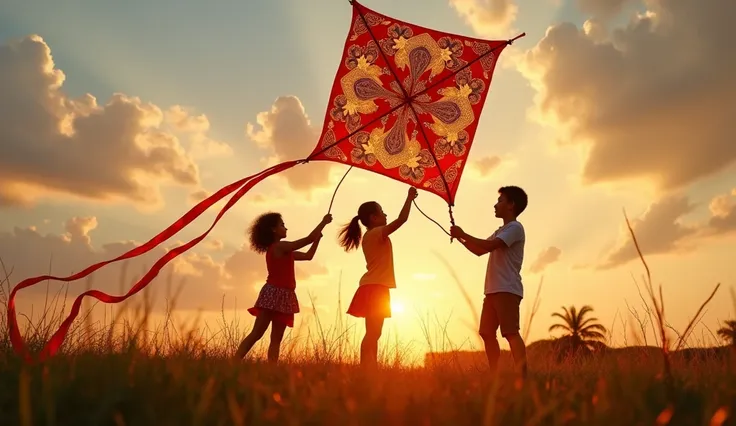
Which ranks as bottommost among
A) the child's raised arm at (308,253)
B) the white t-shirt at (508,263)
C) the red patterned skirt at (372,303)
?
the red patterned skirt at (372,303)

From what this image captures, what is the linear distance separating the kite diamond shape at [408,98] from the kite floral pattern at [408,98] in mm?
12

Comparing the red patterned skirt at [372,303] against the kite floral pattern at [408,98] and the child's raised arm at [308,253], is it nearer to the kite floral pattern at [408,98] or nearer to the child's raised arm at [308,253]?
the child's raised arm at [308,253]

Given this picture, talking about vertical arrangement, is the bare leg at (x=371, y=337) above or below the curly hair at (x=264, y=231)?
below

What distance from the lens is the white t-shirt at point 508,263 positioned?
680 cm

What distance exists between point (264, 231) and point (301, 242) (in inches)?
33.5

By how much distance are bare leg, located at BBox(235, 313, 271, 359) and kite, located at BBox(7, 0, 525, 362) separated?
7.29ft

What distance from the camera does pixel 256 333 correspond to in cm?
800

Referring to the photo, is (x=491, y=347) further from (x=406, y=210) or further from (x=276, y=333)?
(x=276, y=333)

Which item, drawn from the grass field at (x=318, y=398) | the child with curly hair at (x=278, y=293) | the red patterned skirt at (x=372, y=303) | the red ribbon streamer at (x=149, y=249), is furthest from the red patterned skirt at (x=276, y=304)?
the grass field at (x=318, y=398)

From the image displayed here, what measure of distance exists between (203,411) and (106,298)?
3965 mm

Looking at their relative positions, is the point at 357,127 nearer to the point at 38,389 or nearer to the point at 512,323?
the point at 512,323

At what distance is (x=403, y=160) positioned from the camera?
7641mm

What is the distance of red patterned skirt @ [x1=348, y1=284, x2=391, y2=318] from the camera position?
763 centimetres

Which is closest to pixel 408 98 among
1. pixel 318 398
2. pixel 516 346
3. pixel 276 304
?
pixel 276 304
